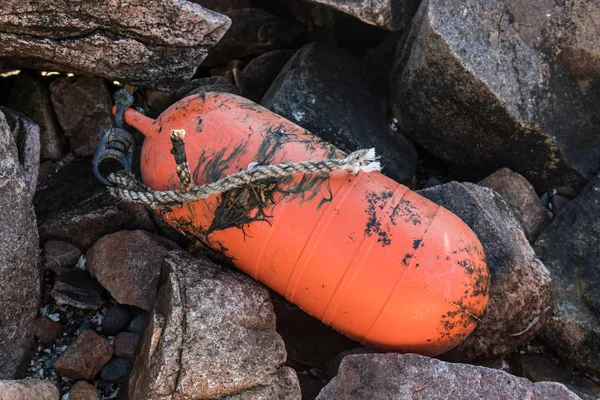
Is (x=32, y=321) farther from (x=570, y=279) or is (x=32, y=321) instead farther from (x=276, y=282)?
(x=570, y=279)

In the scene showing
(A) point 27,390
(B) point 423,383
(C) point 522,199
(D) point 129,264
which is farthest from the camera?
(C) point 522,199

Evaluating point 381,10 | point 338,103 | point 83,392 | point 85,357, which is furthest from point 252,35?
point 83,392

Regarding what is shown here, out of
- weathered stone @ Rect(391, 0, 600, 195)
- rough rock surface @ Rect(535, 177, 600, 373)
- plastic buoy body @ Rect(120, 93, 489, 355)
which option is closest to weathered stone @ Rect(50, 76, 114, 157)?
plastic buoy body @ Rect(120, 93, 489, 355)

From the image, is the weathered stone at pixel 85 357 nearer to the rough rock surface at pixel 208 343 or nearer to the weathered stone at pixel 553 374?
the rough rock surface at pixel 208 343

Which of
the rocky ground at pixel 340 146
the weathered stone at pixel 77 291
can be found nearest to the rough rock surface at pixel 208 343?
the rocky ground at pixel 340 146

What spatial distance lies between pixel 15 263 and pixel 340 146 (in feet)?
5.40

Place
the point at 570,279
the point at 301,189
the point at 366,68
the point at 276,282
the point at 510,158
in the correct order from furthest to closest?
1. the point at 366,68
2. the point at 510,158
3. the point at 570,279
4. the point at 276,282
5. the point at 301,189

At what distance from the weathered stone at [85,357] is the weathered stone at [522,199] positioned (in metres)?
2.15

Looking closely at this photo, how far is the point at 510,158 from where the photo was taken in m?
3.35

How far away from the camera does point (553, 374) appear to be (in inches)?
114

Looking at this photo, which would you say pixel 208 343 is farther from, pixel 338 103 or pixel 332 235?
pixel 338 103

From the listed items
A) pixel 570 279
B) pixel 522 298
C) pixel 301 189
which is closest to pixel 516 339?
pixel 522 298

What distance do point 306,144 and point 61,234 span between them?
1397 mm

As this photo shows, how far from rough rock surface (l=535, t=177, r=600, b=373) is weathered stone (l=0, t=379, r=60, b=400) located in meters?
2.26
